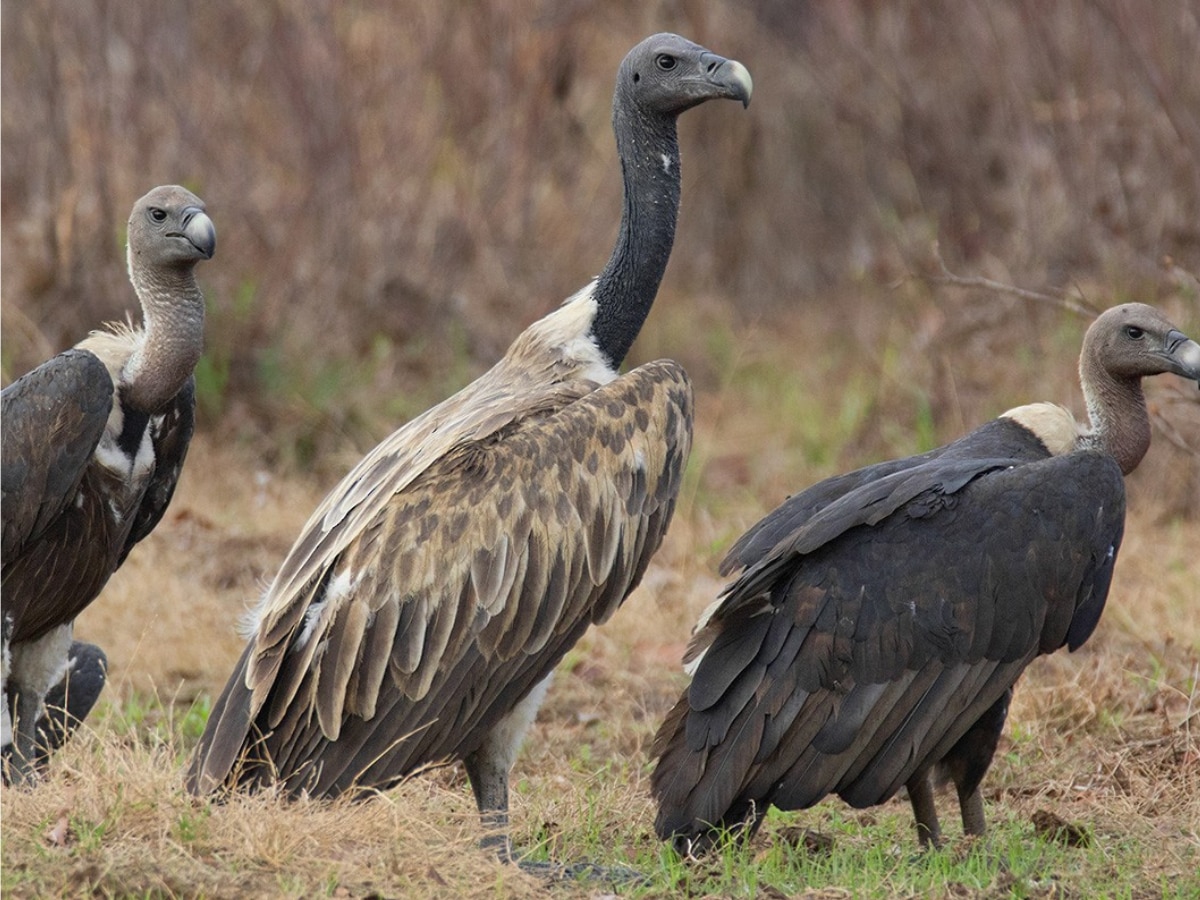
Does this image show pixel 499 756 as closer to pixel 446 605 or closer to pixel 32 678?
pixel 446 605

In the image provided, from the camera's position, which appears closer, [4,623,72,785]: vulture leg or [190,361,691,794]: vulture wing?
[190,361,691,794]: vulture wing

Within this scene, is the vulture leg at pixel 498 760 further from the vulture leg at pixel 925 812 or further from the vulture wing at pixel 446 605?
the vulture leg at pixel 925 812

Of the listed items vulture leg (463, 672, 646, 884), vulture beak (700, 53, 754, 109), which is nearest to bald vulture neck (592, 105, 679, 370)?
vulture beak (700, 53, 754, 109)

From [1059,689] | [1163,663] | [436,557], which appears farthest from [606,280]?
[1163,663]

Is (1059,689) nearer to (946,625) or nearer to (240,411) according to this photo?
(946,625)

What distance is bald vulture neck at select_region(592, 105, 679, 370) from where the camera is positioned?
524 centimetres

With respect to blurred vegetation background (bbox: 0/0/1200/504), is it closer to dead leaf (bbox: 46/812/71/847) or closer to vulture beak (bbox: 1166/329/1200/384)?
→ vulture beak (bbox: 1166/329/1200/384)

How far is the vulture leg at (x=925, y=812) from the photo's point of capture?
15.6 ft

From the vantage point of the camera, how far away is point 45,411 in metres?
5.04

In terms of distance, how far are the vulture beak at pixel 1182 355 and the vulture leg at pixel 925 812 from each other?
156 centimetres

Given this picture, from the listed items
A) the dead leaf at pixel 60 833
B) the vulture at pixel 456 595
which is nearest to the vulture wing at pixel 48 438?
the vulture at pixel 456 595

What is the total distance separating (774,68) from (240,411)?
583cm

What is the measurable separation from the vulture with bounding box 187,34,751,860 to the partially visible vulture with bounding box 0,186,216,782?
727 millimetres

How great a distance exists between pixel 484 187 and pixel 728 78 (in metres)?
5.36
